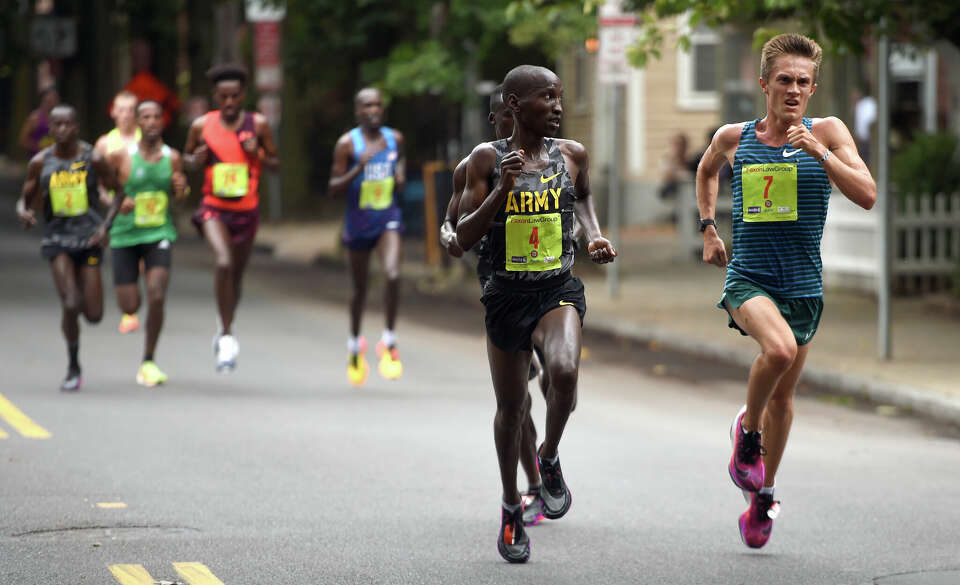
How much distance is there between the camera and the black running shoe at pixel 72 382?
38.3ft

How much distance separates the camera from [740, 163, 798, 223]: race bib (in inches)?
265

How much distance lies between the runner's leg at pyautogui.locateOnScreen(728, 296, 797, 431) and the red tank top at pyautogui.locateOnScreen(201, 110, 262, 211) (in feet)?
19.7

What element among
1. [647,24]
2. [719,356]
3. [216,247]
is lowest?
[719,356]

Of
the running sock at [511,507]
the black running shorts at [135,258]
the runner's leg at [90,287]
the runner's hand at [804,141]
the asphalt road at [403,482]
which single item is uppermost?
the runner's hand at [804,141]

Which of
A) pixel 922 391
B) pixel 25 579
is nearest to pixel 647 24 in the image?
pixel 922 391

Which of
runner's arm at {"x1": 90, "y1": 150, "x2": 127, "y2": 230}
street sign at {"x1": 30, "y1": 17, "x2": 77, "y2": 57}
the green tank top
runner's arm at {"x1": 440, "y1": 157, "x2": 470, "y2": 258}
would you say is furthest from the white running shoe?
street sign at {"x1": 30, "y1": 17, "x2": 77, "y2": 57}

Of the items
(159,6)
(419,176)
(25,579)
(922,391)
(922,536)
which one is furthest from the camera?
(159,6)

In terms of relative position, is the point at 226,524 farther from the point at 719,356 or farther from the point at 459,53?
the point at 459,53

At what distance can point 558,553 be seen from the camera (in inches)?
275

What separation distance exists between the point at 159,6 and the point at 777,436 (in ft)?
122

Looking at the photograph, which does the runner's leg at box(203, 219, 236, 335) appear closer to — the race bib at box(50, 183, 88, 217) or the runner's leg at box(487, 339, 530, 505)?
the race bib at box(50, 183, 88, 217)

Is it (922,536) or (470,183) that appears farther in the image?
(922,536)

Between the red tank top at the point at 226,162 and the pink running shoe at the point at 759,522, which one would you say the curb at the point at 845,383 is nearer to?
the red tank top at the point at 226,162

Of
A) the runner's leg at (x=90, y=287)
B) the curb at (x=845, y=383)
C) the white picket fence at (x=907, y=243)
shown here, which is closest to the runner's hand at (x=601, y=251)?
the curb at (x=845, y=383)
